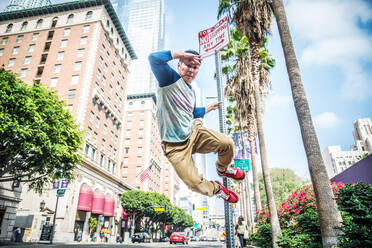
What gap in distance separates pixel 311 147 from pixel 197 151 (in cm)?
386

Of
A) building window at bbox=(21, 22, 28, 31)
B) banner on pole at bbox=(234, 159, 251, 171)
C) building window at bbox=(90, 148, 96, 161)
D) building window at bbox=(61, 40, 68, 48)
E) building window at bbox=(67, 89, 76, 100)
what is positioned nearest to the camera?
banner on pole at bbox=(234, 159, 251, 171)

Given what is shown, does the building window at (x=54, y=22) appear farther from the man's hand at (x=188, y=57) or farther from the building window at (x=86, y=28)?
the man's hand at (x=188, y=57)

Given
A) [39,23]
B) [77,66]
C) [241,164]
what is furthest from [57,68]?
[241,164]

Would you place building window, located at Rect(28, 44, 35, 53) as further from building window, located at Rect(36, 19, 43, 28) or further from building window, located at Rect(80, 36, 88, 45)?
building window, located at Rect(80, 36, 88, 45)

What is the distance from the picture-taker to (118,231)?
4016 centimetres

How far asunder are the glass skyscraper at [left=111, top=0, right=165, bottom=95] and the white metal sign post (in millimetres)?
115154

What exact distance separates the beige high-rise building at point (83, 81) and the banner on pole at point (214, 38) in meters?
27.7

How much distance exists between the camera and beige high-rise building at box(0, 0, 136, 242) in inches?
1132

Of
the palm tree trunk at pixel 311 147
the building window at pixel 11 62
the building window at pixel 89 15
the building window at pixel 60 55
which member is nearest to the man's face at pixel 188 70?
the palm tree trunk at pixel 311 147

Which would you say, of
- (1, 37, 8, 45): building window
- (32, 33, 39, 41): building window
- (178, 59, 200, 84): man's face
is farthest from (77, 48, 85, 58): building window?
(178, 59, 200, 84): man's face

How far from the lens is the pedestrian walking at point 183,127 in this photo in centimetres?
268

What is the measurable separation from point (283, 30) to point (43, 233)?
26.2 metres

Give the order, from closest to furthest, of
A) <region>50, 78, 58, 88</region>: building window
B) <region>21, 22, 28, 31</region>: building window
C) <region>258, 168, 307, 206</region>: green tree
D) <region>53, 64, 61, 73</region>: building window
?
<region>50, 78, 58, 88</region>: building window → <region>53, 64, 61, 73</region>: building window → <region>21, 22, 28, 31</region>: building window → <region>258, 168, 307, 206</region>: green tree

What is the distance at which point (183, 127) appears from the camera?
109 inches
